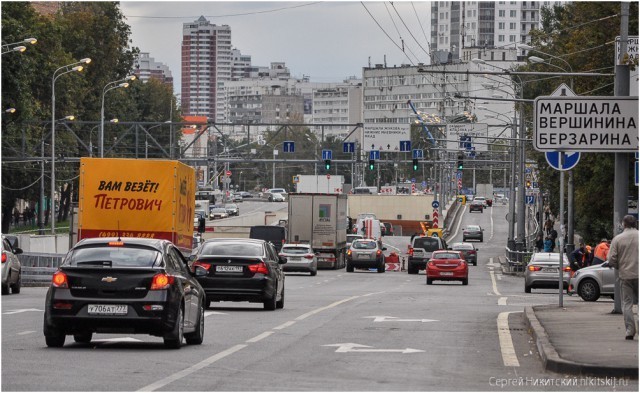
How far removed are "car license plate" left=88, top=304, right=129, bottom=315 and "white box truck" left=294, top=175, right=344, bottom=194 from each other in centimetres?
9613

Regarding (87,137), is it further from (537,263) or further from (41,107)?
(537,263)

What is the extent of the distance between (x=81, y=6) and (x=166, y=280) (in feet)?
334

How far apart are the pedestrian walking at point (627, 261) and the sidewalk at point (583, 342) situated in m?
0.55

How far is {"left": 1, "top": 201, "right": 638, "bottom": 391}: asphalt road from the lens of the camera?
14.5 m

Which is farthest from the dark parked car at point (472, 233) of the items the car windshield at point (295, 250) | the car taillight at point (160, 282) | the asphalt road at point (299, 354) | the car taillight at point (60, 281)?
the car taillight at point (60, 281)

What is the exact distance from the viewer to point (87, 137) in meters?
110

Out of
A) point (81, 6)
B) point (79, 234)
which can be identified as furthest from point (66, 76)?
point (79, 234)

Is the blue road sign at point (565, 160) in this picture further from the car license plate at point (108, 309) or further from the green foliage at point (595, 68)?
the green foliage at point (595, 68)

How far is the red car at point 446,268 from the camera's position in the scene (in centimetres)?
5516

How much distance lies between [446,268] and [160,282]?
122 ft

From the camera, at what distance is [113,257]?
18875mm

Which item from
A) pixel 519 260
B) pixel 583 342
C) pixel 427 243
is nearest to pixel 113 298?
pixel 583 342

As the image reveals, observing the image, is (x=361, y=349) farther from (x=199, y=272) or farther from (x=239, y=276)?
(x=239, y=276)

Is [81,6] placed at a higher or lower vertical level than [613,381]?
higher
